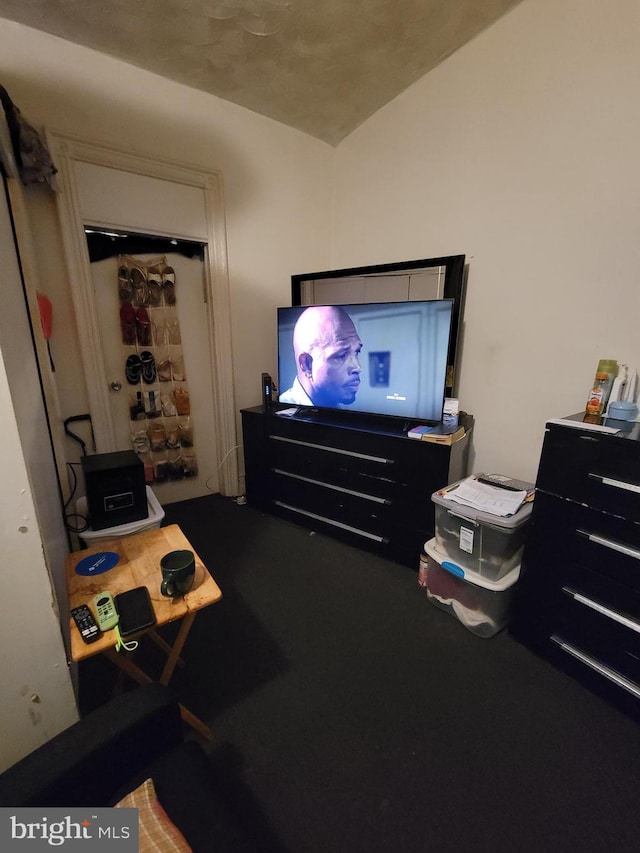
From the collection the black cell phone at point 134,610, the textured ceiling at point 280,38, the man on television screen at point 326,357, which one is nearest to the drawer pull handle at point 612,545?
the man on television screen at point 326,357

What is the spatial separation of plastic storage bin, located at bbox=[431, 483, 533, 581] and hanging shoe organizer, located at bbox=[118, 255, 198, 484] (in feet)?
6.44

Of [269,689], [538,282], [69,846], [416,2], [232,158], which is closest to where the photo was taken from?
[69,846]

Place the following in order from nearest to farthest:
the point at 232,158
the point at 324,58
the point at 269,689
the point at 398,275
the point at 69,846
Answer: the point at 69,846, the point at 269,689, the point at 324,58, the point at 398,275, the point at 232,158

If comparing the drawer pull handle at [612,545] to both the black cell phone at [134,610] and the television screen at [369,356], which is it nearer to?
the television screen at [369,356]

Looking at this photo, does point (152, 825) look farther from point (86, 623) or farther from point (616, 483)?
point (616, 483)

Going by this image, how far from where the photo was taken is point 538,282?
1735mm

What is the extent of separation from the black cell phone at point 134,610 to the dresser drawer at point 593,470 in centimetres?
146

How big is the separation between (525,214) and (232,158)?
1.98 m

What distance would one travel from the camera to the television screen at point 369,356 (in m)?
1.92

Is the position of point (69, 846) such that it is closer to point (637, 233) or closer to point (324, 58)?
point (637, 233)

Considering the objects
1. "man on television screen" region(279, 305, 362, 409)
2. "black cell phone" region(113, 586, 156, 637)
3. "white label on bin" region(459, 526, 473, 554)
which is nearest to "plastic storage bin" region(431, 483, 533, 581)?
"white label on bin" region(459, 526, 473, 554)

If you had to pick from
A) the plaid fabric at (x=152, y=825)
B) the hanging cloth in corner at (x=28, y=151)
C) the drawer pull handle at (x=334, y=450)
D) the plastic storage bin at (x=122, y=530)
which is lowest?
the plaid fabric at (x=152, y=825)

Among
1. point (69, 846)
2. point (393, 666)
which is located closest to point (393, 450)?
point (393, 666)

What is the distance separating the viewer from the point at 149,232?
224cm
